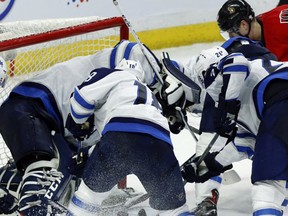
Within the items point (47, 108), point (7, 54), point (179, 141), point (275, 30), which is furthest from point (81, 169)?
point (275, 30)

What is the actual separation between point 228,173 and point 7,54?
1023 mm

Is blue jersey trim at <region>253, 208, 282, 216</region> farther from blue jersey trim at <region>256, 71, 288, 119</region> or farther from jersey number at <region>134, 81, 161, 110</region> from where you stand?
jersey number at <region>134, 81, 161, 110</region>

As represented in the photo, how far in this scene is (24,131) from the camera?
241 centimetres

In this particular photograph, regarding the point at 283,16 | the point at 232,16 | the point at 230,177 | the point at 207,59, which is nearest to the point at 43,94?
the point at 207,59

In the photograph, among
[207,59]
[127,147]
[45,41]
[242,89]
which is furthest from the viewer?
[45,41]

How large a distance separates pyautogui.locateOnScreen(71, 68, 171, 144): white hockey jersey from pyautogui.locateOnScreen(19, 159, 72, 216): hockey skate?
10.6 inches

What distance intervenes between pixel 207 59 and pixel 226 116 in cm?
35

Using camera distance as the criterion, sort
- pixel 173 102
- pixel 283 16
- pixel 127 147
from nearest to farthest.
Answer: pixel 127 147
pixel 173 102
pixel 283 16

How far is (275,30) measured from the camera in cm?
348

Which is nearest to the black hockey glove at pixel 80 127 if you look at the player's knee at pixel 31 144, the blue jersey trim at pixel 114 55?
the player's knee at pixel 31 144

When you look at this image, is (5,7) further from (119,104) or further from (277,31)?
(119,104)

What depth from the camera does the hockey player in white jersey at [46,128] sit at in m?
2.32

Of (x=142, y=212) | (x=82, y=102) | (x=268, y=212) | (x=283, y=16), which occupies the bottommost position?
(x=142, y=212)

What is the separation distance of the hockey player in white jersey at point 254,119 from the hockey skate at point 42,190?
19.9 inches
